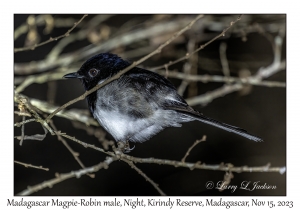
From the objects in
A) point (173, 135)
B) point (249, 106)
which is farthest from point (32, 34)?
point (249, 106)

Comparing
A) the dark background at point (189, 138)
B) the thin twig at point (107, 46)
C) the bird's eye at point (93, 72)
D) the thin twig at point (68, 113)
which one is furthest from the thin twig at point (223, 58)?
the thin twig at point (68, 113)

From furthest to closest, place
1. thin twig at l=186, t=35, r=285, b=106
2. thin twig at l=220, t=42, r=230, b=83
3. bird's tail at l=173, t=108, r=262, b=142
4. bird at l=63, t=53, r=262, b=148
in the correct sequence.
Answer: thin twig at l=220, t=42, r=230, b=83 < thin twig at l=186, t=35, r=285, b=106 < bird at l=63, t=53, r=262, b=148 < bird's tail at l=173, t=108, r=262, b=142

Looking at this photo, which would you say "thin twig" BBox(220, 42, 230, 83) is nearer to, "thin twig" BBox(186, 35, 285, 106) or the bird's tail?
"thin twig" BBox(186, 35, 285, 106)

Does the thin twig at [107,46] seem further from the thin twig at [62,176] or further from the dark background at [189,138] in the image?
the thin twig at [62,176]

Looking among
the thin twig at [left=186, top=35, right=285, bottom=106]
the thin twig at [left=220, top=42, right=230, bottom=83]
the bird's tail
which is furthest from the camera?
the thin twig at [left=220, top=42, right=230, bottom=83]

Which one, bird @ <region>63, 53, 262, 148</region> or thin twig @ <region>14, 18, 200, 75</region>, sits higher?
thin twig @ <region>14, 18, 200, 75</region>
